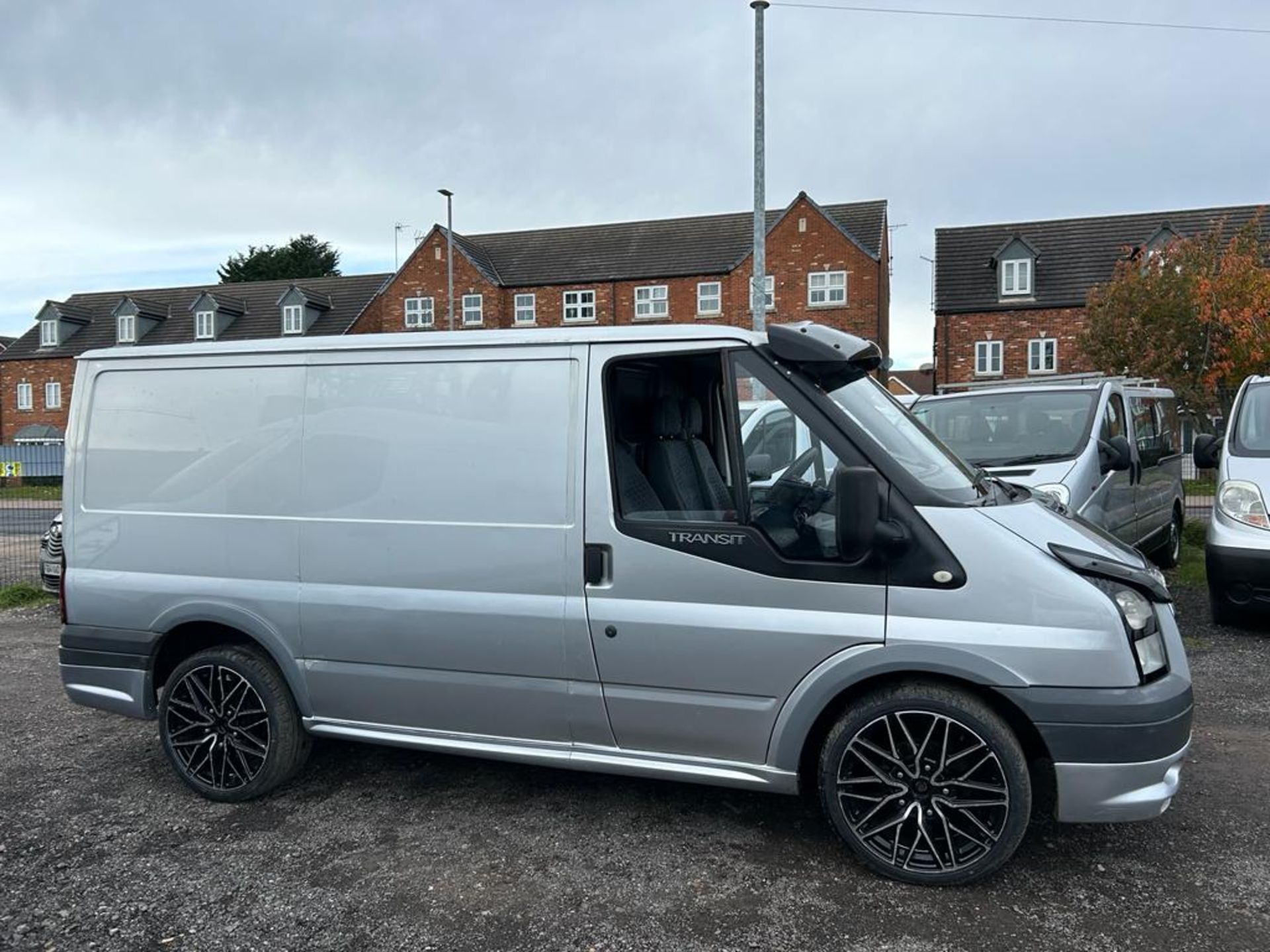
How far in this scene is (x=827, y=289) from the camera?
36.3 meters

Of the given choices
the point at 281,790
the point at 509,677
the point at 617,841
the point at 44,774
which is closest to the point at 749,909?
the point at 617,841

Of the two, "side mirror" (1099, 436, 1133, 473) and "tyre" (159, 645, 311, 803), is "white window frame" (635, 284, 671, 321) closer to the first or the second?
"side mirror" (1099, 436, 1133, 473)

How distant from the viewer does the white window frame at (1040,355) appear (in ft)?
110

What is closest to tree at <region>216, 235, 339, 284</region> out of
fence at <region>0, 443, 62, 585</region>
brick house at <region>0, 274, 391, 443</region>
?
brick house at <region>0, 274, 391, 443</region>

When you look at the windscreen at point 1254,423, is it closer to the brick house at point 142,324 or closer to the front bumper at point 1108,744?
the front bumper at point 1108,744

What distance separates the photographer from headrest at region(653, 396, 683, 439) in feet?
12.9

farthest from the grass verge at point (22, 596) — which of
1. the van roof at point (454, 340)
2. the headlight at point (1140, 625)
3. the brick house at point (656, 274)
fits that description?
the brick house at point (656, 274)

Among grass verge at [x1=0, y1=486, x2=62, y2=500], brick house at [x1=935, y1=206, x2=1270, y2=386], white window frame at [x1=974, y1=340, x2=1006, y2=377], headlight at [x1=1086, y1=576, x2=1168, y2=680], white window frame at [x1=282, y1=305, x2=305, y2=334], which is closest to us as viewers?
headlight at [x1=1086, y1=576, x2=1168, y2=680]

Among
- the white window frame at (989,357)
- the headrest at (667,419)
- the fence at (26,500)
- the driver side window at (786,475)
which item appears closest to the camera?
the driver side window at (786,475)

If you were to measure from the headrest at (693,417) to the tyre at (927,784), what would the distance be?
4.07 feet

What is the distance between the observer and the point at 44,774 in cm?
486

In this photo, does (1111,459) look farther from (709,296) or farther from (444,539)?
(709,296)

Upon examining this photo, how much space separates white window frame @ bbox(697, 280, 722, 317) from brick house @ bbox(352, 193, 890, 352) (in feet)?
0.12

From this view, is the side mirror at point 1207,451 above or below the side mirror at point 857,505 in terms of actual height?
above
